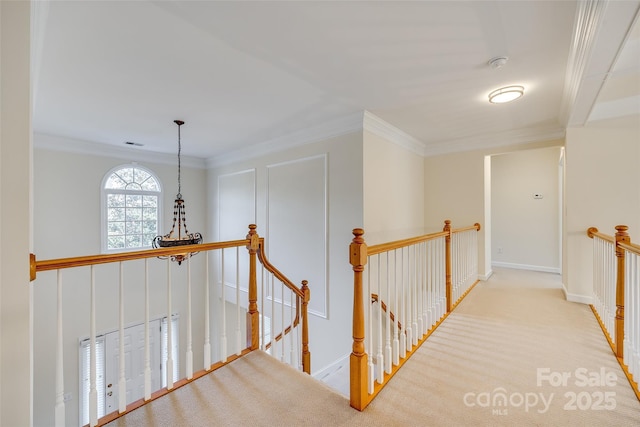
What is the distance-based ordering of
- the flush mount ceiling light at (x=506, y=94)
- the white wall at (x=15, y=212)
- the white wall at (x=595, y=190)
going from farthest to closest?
the white wall at (x=595, y=190) → the flush mount ceiling light at (x=506, y=94) → the white wall at (x=15, y=212)

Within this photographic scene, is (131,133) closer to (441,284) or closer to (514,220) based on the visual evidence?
(441,284)

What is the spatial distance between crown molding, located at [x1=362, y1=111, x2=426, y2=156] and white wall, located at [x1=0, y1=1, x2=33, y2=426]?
9.67 ft

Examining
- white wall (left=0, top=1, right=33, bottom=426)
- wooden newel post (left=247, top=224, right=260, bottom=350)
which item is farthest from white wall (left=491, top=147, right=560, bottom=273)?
white wall (left=0, top=1, right=33, bottom=426)

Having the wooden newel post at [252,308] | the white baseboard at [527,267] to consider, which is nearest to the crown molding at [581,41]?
the wooden newel post at [252,308]

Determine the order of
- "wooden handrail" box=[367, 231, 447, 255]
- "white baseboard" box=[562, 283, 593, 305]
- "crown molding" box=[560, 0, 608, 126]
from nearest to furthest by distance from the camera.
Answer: "crown molding" box=[560, 0, 608, 126], "wooden handrail" box=[367, 231, 447, 255], "white baseboard" box=[562, 283, 593, 305]

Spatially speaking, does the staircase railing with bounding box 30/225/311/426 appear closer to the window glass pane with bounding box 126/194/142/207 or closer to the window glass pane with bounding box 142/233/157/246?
the window glass pane with bounding box 142/233/157/246

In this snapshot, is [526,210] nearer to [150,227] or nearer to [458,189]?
[458,189]

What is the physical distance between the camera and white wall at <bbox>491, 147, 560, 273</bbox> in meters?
5.14

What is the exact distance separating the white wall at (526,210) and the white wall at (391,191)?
6.92ft

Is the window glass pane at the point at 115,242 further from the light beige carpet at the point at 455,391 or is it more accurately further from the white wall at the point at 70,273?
the light beige carpet at the point at 455,391

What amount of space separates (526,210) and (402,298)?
4.70 metres

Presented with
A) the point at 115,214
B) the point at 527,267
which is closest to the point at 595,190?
the point at 527,267

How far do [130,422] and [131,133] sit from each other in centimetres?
400

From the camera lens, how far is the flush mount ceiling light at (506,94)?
2.65m
